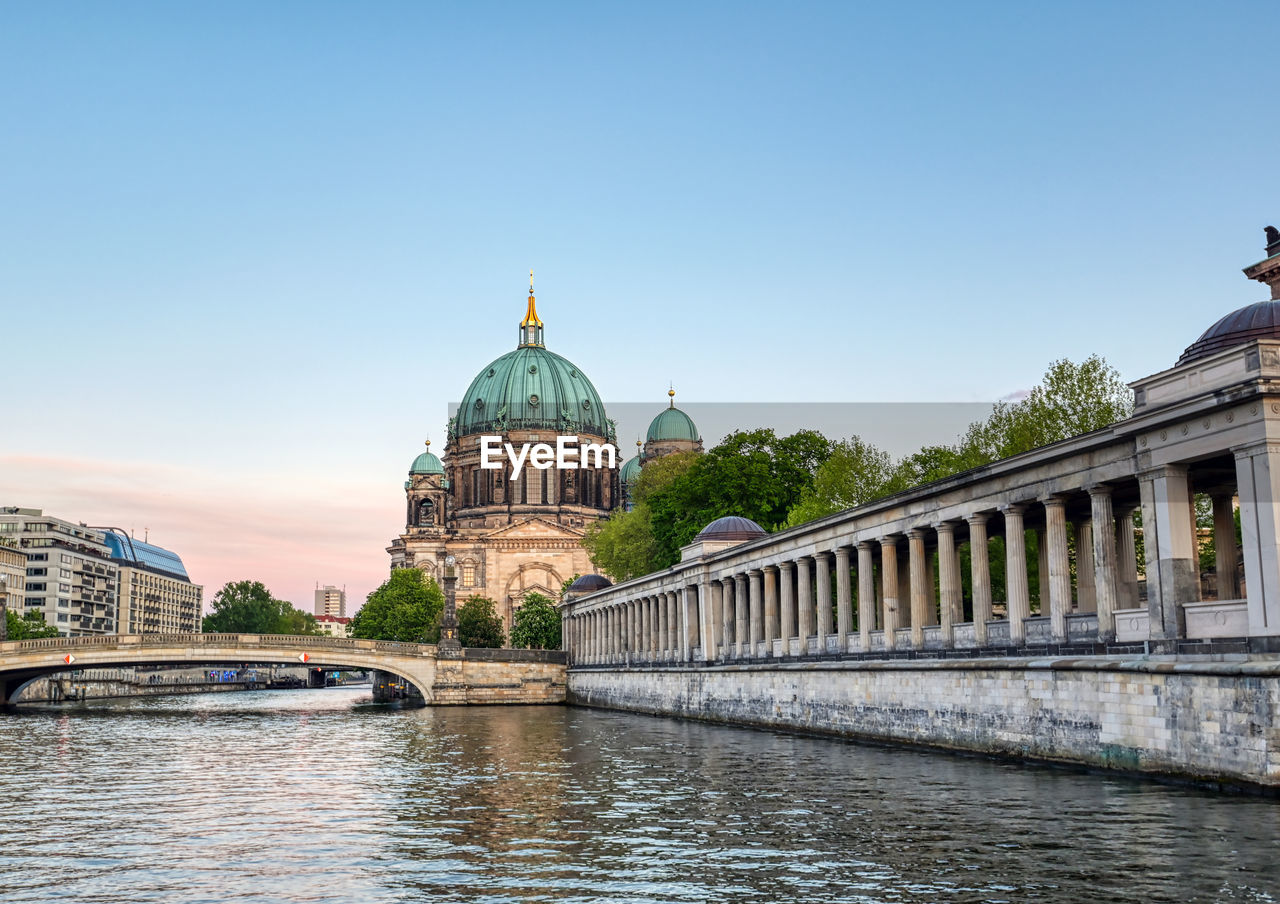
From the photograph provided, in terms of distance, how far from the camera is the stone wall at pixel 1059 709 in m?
22.4

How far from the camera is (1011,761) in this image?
97.1ft

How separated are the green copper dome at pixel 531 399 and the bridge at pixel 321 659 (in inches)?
2383

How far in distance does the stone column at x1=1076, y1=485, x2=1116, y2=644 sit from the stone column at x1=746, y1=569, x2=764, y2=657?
907 inches

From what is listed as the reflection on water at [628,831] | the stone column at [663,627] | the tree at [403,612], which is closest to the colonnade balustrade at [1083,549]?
the reflection on water at [628,831]

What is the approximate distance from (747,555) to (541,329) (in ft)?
364

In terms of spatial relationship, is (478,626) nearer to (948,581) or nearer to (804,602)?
(804,602)

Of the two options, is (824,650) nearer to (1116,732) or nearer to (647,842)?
(1116,732)

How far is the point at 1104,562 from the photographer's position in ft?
95.8

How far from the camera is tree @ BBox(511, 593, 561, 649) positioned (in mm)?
111312

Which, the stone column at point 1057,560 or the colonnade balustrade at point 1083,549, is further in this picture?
the stone column at point 1057,560

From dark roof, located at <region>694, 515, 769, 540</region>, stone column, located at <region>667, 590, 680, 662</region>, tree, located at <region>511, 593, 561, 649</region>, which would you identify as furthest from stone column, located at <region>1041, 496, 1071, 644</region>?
tree, located at <region>511, 593, 561, 649</region>

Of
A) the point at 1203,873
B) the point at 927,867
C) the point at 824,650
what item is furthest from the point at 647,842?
the point at 824,650

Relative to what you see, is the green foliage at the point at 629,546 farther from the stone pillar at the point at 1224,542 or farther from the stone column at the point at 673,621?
the stone pillar at the point at 1224,542

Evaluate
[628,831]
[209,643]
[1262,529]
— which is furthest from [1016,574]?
[209,643]
